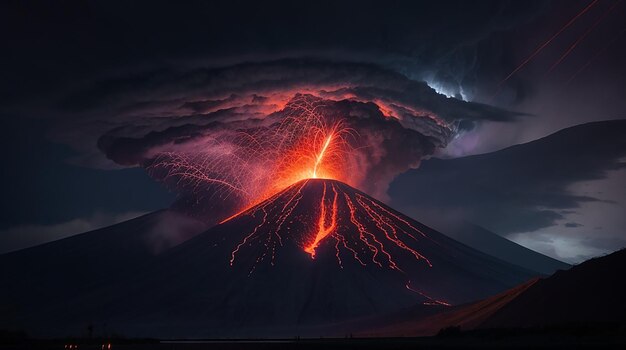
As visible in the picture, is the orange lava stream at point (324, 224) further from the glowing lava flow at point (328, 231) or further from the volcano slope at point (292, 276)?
the volcano slope at point (292, 276)

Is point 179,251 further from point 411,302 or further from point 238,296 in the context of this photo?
A: point 411,302

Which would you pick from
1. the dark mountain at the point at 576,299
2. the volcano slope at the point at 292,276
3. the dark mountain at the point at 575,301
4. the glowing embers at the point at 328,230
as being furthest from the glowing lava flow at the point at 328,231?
the dark mountain at the point at 576,299

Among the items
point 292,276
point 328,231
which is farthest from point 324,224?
point 292,276

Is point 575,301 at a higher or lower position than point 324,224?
lower

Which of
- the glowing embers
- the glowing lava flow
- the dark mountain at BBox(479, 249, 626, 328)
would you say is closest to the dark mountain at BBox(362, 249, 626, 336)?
the dark mountain at BBox(479, 249, 626, 328)

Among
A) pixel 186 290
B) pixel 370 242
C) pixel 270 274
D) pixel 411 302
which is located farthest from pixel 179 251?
pixel 411 302

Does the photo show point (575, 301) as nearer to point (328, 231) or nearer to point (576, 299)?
point (576, 299)

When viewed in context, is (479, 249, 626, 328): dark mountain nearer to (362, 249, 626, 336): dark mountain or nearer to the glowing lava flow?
(362, 249, 626, 336): dark mountain
